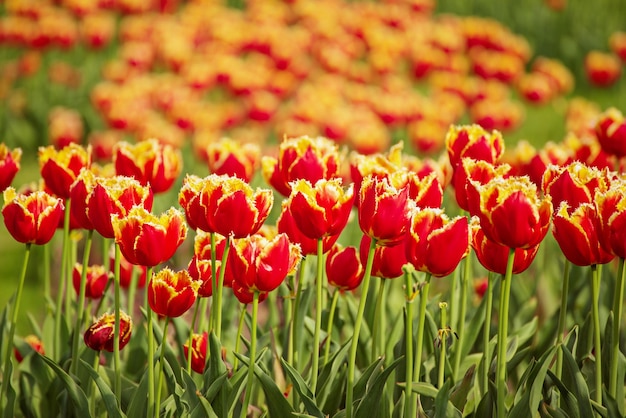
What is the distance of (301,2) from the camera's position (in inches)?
300

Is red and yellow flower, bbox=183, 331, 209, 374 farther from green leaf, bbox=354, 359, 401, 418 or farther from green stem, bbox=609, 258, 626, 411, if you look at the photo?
green stem, bbox=609, 258, 626, 411

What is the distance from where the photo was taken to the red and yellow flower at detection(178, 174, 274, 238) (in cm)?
162

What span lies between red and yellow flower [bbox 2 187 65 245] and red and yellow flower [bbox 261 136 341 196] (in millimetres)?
541

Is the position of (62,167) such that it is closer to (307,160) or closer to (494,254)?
(307,160)

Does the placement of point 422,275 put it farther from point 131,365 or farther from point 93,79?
point 93,79

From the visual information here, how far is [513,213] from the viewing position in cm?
153

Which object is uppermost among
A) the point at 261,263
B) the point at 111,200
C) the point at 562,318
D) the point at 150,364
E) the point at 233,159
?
the point at 233,159

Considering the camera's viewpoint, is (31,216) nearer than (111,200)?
No

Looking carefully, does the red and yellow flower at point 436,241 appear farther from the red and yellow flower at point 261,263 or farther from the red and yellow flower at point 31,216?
the red and yellow flower at point 31,216

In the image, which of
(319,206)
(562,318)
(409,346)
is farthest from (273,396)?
(562,318)

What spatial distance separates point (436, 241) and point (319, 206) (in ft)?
0.78

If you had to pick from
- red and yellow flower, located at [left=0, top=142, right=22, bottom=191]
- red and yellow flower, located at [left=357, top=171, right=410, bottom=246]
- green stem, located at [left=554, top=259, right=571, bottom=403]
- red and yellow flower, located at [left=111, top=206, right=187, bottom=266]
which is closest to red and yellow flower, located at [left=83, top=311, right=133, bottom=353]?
red and yellow flower, located at [left=111, top=206, right=187, bottom=266]

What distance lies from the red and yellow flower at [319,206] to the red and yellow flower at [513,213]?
27 centimetres

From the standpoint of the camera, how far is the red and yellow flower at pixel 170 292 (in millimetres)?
1646
